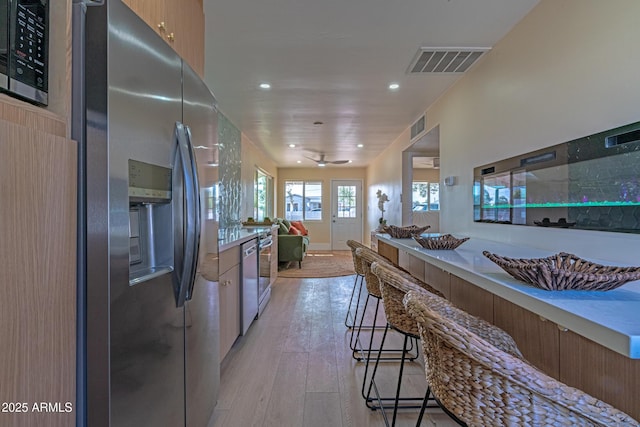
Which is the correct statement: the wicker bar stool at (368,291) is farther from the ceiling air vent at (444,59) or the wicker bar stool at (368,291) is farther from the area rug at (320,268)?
the area rug at (320,268)

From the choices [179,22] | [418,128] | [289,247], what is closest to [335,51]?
[179,22]

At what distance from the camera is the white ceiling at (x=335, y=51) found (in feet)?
7.25

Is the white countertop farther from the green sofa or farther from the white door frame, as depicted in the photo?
the white door frame

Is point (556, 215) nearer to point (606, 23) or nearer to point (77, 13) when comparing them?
point (606, 23)

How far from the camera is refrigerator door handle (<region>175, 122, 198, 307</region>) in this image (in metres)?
1.31

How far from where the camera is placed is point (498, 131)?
2.66 meters

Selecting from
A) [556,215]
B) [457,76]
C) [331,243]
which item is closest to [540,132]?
[556,215]

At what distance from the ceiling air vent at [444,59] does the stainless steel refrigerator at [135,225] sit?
2.04 metres

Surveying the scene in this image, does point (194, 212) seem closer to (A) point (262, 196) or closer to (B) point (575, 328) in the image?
(B) point (575, 328)

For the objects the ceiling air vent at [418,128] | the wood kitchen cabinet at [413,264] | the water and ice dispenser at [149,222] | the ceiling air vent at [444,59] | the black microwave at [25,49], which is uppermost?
the ceiling air vent at [444,59]

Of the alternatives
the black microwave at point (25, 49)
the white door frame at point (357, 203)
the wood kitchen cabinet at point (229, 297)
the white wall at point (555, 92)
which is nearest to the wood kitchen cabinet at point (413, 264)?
the white wall at point (555, 92)

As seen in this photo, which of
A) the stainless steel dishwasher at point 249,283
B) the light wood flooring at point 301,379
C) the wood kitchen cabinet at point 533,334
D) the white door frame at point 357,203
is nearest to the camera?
the wood kitchen cabinet at point 533,334

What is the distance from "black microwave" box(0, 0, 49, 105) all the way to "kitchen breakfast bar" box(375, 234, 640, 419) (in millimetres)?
1460

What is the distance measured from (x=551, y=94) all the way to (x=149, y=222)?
2.32 m
